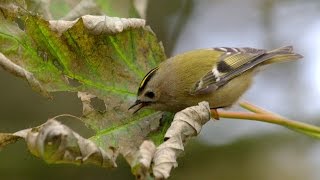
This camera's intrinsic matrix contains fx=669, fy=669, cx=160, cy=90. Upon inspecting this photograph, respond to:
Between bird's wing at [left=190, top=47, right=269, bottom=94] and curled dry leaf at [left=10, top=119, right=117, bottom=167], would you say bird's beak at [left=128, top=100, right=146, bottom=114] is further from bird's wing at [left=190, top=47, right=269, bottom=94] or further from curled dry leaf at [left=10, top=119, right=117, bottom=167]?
curled dry leaf at [left=10, top=119, right=117, bottom=167]

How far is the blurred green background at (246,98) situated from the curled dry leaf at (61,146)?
210 cm

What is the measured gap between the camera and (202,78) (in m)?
2.60

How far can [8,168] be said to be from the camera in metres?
3.96

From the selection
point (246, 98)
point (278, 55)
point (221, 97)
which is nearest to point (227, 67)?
point (221, 97)

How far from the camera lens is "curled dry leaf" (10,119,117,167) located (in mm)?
1484

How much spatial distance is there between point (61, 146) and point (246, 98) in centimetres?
295

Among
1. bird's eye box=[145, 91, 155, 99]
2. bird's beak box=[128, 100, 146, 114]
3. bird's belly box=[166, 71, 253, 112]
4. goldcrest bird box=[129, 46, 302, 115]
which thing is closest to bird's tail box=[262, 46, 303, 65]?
goldcrest bird box=[129, 46, 302, 115]

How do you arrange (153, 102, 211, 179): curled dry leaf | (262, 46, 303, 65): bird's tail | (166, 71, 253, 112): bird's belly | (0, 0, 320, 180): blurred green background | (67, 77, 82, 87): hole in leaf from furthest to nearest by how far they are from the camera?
1. (0, 0, 320, 180): blurred green background
2. (262, 46, 303, 65): bird's tail
3. (166, 71, 253, 112): bird's belly
4. (67, 77, 82, 87): hole in leaf
5. (153, 102, 211, 179): curled dry leaf

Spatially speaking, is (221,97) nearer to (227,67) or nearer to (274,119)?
(227,67)

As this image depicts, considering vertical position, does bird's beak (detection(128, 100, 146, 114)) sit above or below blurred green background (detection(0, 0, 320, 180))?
above

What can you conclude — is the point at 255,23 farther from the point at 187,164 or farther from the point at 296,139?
the point at 187,164

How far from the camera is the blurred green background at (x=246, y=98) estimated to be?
13.7ft

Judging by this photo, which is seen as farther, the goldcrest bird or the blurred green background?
the blurred green background

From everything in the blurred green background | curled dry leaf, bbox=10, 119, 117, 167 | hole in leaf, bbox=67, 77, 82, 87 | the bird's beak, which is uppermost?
curled dry leaf, bbox=10, 119, 117, 167
